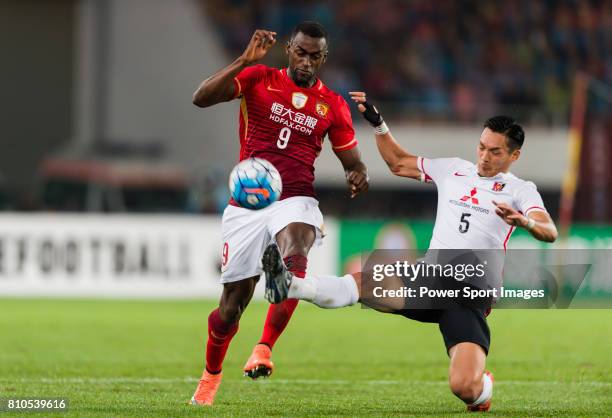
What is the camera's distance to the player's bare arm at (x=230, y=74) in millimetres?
8688

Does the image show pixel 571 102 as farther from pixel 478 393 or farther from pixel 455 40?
pixel 478 393

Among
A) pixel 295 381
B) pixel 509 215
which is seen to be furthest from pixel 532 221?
pixel 295 381

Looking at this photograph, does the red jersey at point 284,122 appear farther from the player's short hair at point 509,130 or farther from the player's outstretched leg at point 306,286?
the player's short hair at point 509,130

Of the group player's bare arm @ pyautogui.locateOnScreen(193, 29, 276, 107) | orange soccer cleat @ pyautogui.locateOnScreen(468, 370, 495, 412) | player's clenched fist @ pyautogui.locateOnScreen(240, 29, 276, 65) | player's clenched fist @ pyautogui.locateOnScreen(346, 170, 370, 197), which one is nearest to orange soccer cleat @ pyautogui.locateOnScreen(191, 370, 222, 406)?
player's clenched fist @ pyautogui.locateOnScreen(346, 170, 370, 197)

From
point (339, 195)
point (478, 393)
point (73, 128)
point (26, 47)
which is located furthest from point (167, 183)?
point (478, 393)

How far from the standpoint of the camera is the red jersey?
371 inches

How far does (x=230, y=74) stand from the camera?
8.94m

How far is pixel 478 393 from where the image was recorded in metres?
8.75

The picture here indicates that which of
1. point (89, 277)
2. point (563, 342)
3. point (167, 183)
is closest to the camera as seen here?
point (563, 342)

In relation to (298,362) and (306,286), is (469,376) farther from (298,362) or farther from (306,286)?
(298,362)

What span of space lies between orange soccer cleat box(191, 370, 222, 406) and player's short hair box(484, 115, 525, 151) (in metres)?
2.50

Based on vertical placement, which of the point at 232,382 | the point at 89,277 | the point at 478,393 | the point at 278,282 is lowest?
the point at 89,277

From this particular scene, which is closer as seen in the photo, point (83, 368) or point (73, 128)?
point (83, 368)

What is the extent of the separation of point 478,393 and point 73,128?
23201 millimetres
